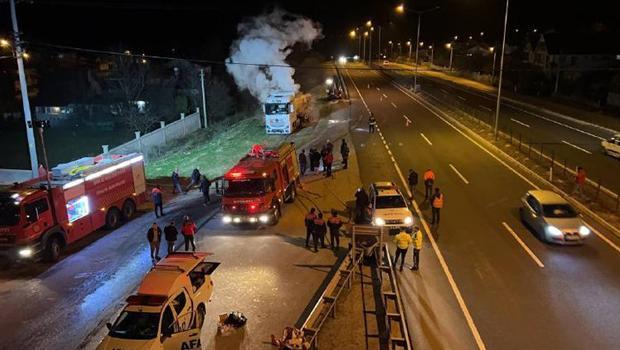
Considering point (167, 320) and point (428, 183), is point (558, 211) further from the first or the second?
point (167, 320)

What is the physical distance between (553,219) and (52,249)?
60.0 ft

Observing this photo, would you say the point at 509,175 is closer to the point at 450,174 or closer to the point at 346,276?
the point at 450,174

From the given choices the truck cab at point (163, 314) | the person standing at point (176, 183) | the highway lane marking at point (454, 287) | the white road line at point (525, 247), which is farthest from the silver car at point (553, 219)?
the person standing at point (176, 183)

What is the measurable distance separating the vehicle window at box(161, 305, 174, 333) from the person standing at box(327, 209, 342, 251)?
26.4ft

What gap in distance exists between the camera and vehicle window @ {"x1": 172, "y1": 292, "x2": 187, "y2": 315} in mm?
11362

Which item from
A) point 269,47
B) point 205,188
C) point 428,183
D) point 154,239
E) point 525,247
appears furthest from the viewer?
point 269,47

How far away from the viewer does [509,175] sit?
2711 centimetres

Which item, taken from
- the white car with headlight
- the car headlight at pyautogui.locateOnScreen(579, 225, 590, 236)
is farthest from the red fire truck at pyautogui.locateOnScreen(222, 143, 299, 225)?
the car headlight at pyautogui.locateOnScreen(579, 225, 590, 236)

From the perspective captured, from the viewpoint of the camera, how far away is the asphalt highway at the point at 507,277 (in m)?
12.6

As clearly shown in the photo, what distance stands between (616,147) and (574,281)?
17.6 meters

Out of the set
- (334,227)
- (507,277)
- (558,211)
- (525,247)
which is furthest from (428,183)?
(507,277)

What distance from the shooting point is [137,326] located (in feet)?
35.4

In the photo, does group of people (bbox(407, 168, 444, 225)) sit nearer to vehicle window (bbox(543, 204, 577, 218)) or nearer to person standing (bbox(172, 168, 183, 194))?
vehicle window (bbox(543, 204, 577, 218))

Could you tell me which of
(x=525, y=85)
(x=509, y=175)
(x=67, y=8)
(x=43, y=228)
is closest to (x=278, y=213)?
(x=43, y=228)
